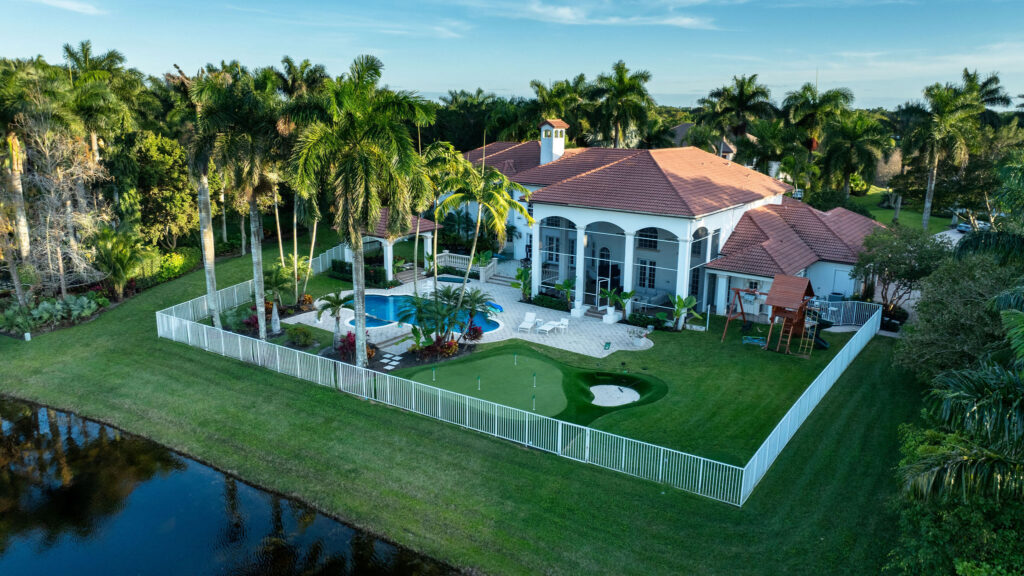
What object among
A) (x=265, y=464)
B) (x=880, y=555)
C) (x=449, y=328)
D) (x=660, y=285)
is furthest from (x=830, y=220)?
(x=265, y=464)

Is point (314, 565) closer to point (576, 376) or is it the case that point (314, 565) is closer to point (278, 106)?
point (576, 376)

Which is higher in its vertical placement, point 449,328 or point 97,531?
point 449,328

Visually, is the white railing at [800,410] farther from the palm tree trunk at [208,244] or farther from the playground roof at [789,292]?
the palm tree trunk at [208,244]

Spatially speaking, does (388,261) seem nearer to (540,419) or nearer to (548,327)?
(548,327)

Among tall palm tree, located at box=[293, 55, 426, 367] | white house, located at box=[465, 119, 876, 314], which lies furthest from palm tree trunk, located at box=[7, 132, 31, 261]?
white house, located at box=[465, 119, 876, 314]

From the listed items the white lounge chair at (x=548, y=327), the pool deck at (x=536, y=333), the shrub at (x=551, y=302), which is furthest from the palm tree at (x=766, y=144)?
the white lounge chair at (x=548, y=327)

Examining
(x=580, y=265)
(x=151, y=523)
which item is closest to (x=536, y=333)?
(x=580, y=265)
